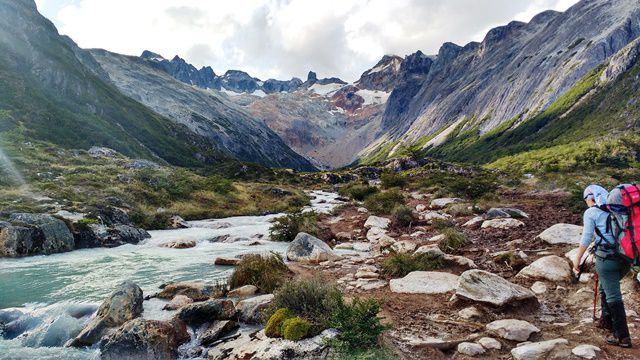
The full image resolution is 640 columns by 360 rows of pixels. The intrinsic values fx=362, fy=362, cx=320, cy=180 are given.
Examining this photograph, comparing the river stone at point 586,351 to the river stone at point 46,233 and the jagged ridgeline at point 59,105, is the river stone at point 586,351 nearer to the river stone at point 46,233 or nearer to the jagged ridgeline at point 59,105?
the river stone at point 46,233

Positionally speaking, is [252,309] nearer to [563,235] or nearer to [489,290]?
[489,290]

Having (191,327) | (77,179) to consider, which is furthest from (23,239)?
(77,179)

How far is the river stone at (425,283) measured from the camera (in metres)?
10.2

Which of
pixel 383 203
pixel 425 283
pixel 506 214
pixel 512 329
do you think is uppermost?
pixel 383 203

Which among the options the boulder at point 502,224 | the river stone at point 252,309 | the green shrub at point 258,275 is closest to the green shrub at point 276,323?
the river stone at point 252,309

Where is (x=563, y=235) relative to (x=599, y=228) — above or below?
below

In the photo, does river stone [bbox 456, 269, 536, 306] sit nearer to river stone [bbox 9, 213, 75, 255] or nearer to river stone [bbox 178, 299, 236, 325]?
river stone [bbox 178, 299, 236, 325]

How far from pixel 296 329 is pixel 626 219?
20.4 feet

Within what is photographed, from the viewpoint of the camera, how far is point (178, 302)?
10.5 metres

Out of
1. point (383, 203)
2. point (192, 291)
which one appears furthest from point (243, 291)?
point (383, 203)

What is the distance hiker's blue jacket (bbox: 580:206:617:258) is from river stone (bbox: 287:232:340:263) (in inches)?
405

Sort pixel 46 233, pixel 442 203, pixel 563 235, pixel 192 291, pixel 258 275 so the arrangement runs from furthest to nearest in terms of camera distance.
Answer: pixel 442 203
pixel 46 233
pixel 563 235
pixel 258 275
pixel 192 291

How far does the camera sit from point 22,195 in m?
27.0

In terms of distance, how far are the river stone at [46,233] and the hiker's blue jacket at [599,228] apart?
2341cm
